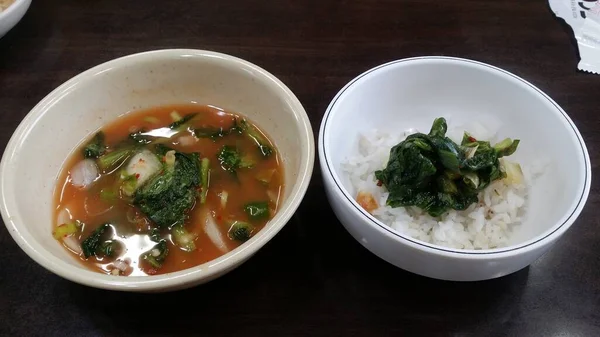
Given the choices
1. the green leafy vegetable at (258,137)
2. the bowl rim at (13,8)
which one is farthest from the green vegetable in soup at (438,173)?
the bowl rim at (13,8)

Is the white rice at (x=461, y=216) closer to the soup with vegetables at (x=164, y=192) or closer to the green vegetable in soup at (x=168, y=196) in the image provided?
the soup with vegetables at (x=164, y=192)

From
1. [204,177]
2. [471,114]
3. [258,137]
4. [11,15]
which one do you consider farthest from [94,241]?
[471,114]

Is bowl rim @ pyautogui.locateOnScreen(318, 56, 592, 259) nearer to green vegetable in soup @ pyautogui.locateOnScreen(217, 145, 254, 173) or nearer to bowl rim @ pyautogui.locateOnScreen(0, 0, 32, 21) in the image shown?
green vegetable in soup @ pyautogui.locateOnScreen(217, 145, 254, 173)

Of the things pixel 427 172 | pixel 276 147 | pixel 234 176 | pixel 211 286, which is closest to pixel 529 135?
pixel 427 172

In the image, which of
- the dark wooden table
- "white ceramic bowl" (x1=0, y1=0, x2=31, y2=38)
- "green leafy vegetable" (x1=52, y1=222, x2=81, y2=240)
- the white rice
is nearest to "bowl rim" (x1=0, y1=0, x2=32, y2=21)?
"white ceramic bowl" (x1=0, y1=0, x2=31, y2=38)

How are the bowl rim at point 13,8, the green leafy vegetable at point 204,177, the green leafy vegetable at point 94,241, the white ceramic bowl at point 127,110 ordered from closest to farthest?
the white ceramic bowl at point 127,110
the green leafy vegetable at point 94,241
the green leafy vegetable at point 204,177
the bowl rim at point 13,8
